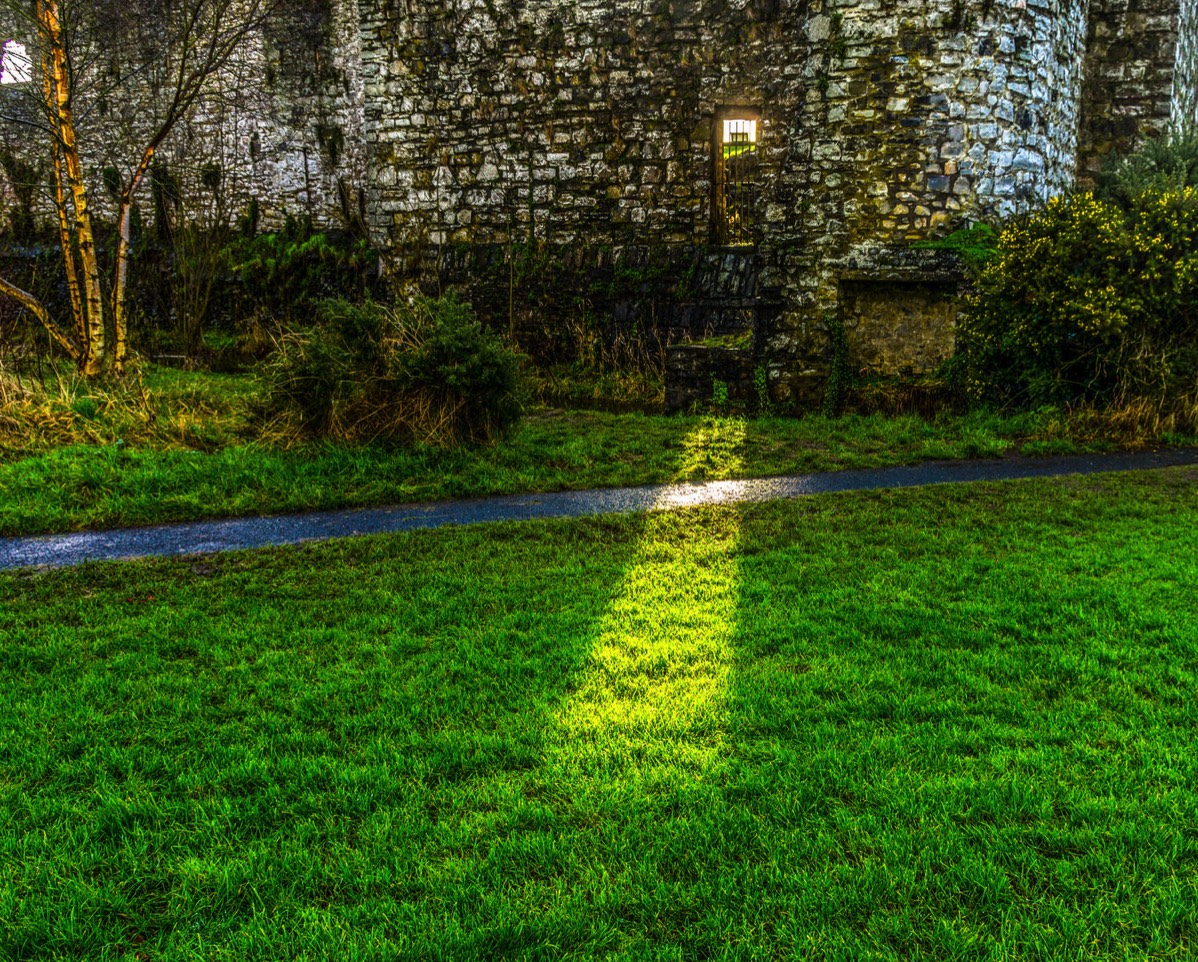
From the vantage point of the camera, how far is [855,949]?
7.70 feet

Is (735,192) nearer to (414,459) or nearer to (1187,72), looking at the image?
(1187,72)

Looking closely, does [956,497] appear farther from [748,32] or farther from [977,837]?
[748,32]

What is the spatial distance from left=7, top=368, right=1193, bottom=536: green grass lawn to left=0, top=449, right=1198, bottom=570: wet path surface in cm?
22

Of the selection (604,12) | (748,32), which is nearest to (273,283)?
(604,12)

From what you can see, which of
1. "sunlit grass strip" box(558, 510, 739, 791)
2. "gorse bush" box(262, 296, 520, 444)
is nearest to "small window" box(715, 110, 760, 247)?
"gorse bush" box(262, 296, 520, 444)

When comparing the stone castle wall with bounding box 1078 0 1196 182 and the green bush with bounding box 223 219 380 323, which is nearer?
the stone castle wall with bounding box 1078 0 1196 182

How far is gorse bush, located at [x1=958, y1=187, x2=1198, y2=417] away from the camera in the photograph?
8172 millimetres

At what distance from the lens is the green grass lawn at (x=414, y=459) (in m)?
6.67

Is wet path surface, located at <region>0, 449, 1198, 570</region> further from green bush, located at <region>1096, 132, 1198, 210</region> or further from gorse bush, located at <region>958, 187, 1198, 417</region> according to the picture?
green bush, located at <region>1096, 132, 1198, 210</region>

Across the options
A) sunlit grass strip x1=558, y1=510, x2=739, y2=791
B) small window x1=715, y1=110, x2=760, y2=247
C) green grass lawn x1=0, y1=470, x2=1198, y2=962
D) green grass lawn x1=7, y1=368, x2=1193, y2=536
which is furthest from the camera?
small window x1=715, y1=110, x2=760, y2=247

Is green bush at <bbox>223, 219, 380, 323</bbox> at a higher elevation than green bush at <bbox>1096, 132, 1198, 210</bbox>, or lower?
lower

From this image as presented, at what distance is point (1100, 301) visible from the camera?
8.12 metres

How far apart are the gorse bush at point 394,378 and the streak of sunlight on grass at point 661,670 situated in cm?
280

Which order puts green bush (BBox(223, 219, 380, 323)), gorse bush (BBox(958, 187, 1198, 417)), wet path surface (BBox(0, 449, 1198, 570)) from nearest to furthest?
wet path surface (BBox(0, 449, 1198, 570)) → gorse bush (BBox(958, 187, 1198, 417)) → green bush (BBox(223, 219, 380, 323))
